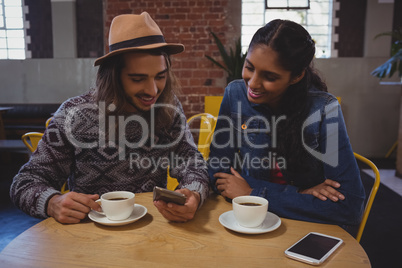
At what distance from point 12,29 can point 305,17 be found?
4.79 metres

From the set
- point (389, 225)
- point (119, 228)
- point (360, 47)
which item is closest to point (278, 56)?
point (119, 228)

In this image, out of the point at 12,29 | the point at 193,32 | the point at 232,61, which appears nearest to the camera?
the point at 232,61

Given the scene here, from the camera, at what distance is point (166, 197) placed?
2.97ft

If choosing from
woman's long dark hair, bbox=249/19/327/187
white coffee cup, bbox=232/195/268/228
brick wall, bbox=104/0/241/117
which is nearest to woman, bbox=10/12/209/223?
white coffee cup, bbox=232/195/268/228

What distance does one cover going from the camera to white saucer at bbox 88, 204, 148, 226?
900 mm

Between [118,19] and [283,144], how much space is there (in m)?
0.82

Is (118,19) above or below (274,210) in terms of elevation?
above

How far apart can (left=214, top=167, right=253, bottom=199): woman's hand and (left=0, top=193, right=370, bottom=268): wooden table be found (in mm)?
153

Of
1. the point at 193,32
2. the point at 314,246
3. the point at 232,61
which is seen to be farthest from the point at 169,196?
the point at 193,32

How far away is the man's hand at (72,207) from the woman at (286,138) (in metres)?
0.45

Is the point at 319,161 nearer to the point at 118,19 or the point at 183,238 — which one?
the point at 183,238

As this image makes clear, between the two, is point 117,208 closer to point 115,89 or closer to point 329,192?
point 115,89

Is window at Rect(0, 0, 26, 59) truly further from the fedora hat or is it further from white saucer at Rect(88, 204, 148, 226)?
white saucer at Rect(88, 204, 148, 226)

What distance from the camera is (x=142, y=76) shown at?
48.8 inches
